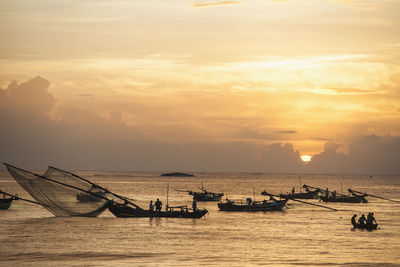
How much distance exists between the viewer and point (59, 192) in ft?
115

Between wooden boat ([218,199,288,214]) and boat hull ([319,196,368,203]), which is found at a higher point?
boat hull ([319,196,368,203])

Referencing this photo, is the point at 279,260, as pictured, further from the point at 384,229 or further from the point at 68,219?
the point at 68,219

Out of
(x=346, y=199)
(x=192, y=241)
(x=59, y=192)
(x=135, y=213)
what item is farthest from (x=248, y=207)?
(x=346, y=199)

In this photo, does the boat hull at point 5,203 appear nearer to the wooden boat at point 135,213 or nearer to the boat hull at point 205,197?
the wooden boat at point 135,213

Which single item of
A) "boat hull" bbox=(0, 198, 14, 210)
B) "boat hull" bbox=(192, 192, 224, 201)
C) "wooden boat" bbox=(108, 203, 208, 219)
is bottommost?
"wooden boat" bbox=(108, 203, 208, 219)

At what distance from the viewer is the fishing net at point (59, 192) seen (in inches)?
1359

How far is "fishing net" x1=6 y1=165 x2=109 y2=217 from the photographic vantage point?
3453 cm

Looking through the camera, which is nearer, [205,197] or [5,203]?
[5,203]

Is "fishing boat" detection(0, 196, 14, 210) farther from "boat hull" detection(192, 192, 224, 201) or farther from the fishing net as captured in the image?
"boat hull" detection(192, 192, 224, 201)

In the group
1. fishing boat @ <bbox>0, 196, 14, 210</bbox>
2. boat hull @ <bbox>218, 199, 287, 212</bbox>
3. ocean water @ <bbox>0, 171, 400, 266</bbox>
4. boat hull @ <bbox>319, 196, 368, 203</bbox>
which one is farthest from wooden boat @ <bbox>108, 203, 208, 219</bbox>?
boat hull @ <bbox>319, 196, 368, 203</bbox>

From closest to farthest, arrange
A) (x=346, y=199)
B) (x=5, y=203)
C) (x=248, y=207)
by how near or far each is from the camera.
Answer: (x=5, y=203) → (x=248, y=207) → (x=346, y=199)

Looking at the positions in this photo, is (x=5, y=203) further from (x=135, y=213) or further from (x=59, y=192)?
(x=59, y=192)

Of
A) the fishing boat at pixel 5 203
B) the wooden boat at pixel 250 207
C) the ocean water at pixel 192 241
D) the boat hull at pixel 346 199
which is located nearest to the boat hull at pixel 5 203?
the fishing boat at pixel 5 203

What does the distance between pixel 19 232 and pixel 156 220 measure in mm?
11191
